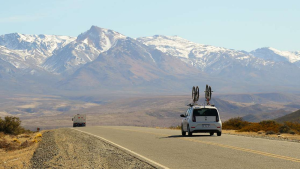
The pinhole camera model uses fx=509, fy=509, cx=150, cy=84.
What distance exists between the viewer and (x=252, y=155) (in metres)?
16.9

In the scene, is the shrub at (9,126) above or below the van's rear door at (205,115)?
below

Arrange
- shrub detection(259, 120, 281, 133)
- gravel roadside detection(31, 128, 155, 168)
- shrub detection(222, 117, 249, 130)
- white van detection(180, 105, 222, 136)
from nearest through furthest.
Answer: gravel roadside detection(31, 128, 155, 168) → white van detection(180, 105, 222, 136) → shrub detection(259, 120, 281, 133) → shrub detection(222, 117, 249, 130)

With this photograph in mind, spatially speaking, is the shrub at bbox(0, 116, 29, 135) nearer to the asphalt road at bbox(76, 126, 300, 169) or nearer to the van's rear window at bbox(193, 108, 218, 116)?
the van's rear window at bbox(193, 108, 218, 116)

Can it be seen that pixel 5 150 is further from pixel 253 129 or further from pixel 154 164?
pixel 253 129

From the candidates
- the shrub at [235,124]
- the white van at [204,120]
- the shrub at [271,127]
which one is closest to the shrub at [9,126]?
the shrub at [235,124]

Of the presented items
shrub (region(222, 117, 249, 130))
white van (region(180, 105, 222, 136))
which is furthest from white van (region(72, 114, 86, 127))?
white van (region(180, 105, 222, 136))

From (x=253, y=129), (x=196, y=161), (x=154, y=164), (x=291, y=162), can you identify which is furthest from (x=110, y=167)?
(x=253, y=129)

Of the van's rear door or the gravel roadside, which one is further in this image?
the van's rear door

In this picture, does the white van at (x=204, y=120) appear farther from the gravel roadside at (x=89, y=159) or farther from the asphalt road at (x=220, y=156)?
the gravel roadside at (x=89, y=159)

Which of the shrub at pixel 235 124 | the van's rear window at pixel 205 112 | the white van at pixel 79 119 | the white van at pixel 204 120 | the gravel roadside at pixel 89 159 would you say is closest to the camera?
the gravel roadside at pixel 89 159

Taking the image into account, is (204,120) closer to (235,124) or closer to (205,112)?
(205,112)

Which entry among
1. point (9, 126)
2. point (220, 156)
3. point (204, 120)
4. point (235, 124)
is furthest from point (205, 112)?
point (9, 126)

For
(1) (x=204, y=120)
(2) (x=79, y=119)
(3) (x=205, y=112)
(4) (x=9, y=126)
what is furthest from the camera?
(2) (x=79, y=119)

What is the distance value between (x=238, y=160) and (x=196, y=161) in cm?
130
